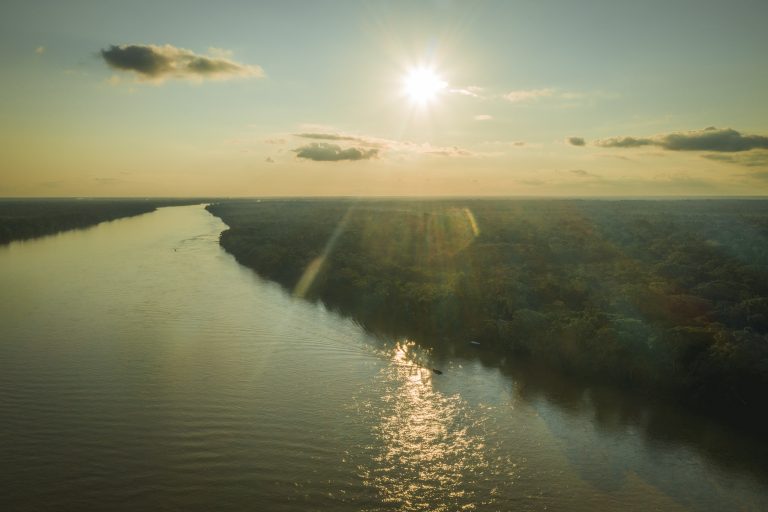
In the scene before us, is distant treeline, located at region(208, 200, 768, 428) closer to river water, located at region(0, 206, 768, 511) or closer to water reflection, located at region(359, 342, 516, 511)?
river water, located at region(0, 206, 768, 511)

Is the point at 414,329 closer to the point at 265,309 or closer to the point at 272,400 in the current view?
the point at 265,309

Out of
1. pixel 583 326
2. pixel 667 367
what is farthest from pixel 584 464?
pixel 583 326

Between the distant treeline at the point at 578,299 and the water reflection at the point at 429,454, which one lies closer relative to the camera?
the water reflection at the point at 429,454

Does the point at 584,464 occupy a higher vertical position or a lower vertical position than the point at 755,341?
lower

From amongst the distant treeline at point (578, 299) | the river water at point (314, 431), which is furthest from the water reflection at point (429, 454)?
the distant treeline at point (578, 299)

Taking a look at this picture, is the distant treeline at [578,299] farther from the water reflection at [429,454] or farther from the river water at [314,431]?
→ the water reflection at [429,454]

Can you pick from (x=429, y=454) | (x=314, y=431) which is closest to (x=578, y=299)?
(x=429, y=454)
